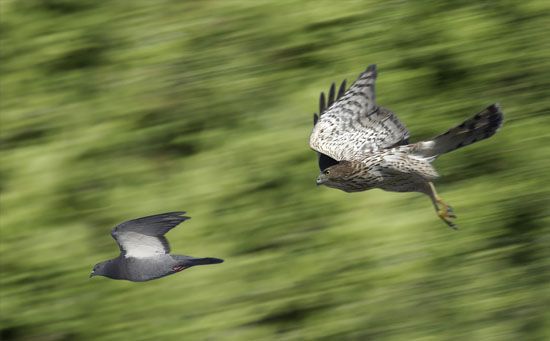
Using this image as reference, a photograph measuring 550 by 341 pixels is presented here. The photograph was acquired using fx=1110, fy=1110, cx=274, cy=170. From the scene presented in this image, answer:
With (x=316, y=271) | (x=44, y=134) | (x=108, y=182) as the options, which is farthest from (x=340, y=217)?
(x=44, y=134)

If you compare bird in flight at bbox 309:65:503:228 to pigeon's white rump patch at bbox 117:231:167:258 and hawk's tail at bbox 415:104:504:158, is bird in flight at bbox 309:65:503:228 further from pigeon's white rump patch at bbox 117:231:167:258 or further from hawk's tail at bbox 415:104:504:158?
pigeon's white rump patch at bbox 117:231:167:258

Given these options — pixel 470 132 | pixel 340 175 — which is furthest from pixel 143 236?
pixel 470 132

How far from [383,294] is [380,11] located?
1444 millimetres

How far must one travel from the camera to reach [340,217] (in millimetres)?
4859

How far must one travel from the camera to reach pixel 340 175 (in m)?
3.51

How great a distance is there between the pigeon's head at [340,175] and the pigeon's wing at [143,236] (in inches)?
19.0

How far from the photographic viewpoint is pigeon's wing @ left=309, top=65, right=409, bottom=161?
3.65 metres

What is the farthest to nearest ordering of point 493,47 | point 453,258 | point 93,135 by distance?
point 93,135
point 493,47
point 453,258

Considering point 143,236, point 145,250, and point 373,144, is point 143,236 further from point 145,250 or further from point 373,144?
point 373,144

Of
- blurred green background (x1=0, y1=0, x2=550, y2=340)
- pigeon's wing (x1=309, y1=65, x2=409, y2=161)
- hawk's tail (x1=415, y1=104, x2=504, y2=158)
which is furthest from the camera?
blurred green background (x1=0, y1=0, x2=550, y2=340)

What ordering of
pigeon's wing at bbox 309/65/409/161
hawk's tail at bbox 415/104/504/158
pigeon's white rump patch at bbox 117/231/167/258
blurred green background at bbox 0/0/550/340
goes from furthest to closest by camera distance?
blurred green background at bbox 0/0/550/340, pigeon's wing at bbox 309/65/409/161, pigeon's white rump patch at bbox 117/231/167/258, hawk's tail at bbox 415/104/504/158

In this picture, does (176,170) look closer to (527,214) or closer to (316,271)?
(316,271)

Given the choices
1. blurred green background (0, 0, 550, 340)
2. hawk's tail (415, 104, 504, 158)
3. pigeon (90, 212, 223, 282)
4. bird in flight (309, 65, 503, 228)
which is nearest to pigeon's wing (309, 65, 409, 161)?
bird in flight (309, 65, 503, 228)

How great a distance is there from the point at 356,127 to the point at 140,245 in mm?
837
